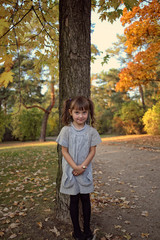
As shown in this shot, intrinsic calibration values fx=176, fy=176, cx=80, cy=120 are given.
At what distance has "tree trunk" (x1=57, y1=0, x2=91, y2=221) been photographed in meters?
2.33

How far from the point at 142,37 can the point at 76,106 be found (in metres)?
8.00

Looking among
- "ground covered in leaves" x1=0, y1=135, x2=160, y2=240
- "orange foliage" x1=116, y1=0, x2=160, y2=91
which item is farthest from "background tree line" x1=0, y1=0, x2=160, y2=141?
"ground covered in leaves" x1=0, y1=135, x2=160, y2=240

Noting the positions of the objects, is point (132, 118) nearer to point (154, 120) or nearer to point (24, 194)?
point (154, 120)

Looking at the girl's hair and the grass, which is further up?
the girl's hair

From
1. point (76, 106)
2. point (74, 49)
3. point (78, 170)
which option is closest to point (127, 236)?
point (78, 170)

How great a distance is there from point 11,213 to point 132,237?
187cm

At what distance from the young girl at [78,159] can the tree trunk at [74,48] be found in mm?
361

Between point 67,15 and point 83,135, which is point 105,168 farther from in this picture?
point 67,15

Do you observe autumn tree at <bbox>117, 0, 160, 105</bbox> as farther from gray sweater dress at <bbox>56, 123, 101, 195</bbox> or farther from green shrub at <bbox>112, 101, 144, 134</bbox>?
green shrub at <bbox>112, 101, 144, 134</bbox>

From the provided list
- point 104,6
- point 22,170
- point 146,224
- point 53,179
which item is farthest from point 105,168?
point 104,6

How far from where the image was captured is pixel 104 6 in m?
3.38

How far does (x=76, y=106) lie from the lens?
206cm

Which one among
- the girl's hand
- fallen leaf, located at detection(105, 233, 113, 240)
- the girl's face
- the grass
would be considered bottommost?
the grass

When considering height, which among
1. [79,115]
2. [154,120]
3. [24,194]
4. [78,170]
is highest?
[154,120]
